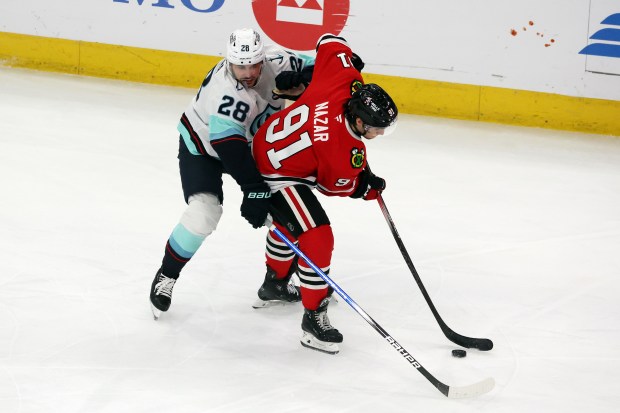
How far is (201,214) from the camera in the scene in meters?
3.34

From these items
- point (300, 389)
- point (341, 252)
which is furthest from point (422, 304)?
point (300, 389)

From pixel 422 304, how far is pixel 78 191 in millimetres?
1929

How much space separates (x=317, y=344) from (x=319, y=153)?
0.68m

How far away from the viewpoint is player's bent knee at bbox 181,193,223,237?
3340 millimetres

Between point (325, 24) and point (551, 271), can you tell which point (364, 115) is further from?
point (325, 24)

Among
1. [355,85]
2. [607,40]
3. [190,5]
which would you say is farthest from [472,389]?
[190,5]

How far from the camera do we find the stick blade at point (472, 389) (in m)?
3.02

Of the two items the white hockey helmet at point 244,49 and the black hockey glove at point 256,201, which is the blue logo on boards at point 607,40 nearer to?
the white hockey helmet at point 244,49

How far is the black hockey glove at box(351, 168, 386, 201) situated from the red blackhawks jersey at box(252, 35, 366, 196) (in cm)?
12

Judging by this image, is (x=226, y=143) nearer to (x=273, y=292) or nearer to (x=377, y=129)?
(x=377, y=129)

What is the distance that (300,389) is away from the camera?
3055mm

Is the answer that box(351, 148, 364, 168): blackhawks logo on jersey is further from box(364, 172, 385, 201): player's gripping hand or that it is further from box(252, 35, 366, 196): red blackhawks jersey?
box(364, 172, 385, 201): player's gripping hand

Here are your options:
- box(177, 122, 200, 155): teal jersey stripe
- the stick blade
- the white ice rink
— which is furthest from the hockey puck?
box(177, 122, 200, 155): teal jersey stripe

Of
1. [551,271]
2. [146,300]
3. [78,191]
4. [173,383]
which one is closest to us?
[173,383]
